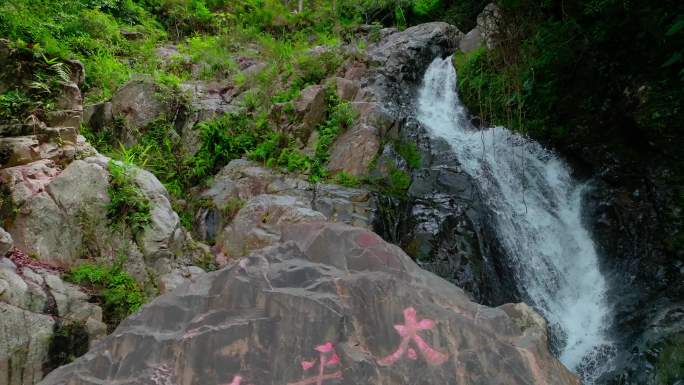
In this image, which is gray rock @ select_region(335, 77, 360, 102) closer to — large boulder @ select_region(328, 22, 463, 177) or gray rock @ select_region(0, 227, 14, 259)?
large boulder @ select_region(328, 22, 463, 177)

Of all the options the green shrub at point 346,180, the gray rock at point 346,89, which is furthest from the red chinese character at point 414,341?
the gray rock at point 346,89

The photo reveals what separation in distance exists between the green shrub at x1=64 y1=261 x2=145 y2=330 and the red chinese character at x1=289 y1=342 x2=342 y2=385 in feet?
11.1

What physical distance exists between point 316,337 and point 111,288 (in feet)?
12.1

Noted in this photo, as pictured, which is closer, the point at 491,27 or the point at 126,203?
the point at 126,203

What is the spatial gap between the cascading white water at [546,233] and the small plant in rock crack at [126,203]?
5775 millimetres

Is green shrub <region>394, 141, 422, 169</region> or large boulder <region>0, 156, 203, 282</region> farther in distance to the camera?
green shrub <region>394, 141, 422, 169</region>

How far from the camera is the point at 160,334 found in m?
3.43

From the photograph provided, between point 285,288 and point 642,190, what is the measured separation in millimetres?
7245

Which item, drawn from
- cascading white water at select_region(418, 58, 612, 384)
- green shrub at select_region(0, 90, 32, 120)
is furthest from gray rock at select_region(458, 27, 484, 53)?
green shrub at select_region(0, 90, 32, 120)

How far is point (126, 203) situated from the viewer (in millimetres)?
6422

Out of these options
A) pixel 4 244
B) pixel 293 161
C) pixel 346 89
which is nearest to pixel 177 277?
pixel 4 244

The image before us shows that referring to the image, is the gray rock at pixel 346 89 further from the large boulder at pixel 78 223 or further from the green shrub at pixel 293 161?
the large boulder at pixel 78 223

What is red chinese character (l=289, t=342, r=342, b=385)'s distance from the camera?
3088mm

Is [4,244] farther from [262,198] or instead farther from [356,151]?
[356,151]
